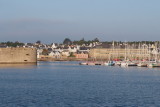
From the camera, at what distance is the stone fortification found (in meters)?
74.7

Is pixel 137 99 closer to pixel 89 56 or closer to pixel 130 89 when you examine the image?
pixel 130 89

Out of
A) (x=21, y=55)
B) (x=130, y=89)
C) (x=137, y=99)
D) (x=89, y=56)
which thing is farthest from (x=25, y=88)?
(x=89, y=56)

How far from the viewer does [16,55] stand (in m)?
75.5

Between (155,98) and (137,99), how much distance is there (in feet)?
3.44

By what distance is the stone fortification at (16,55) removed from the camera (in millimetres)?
74738

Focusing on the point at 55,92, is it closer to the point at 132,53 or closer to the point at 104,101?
the point at 104,101

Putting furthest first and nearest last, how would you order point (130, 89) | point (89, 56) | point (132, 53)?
point (89, 56) → point (132, 53) → point (130, 89)

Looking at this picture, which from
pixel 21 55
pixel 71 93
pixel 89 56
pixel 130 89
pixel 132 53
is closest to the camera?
pixel 71 93

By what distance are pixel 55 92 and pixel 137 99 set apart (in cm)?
535

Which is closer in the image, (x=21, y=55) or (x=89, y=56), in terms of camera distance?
(x=21, y=55)

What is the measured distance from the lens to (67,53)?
458 feet

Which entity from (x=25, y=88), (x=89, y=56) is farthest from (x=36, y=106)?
(x=89, y=56)

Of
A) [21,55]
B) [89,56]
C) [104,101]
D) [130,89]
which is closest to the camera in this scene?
[104,101]

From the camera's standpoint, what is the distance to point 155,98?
2581 cm
